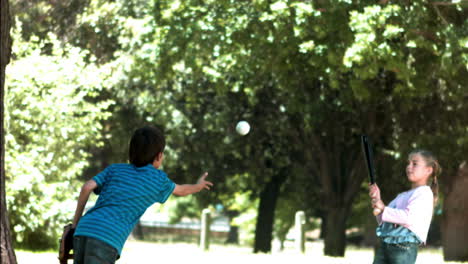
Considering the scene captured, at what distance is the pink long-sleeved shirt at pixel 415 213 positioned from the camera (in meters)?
6.36

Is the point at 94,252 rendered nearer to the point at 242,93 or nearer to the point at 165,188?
the point at 165,188

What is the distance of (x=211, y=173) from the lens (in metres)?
28.4

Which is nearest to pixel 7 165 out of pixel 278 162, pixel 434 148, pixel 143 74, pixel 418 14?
pixel 143 74

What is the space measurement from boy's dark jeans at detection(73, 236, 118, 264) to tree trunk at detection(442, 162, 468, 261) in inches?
759

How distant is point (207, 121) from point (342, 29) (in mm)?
10126

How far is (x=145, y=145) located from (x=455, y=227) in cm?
2006

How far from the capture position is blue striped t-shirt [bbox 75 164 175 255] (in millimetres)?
5164

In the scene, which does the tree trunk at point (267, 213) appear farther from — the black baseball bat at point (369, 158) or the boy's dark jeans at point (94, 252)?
the boy's dark jeans at point (94, 252)

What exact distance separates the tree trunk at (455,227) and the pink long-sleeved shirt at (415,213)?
17354 mm

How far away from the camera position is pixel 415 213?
638cm

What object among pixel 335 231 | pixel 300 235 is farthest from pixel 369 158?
pixel 335 231

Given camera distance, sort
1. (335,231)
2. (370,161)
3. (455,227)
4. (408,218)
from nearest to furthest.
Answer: (408,218) → (370,161) → (455,227) → (335,231)

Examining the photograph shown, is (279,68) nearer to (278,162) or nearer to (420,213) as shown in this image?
(278,162)

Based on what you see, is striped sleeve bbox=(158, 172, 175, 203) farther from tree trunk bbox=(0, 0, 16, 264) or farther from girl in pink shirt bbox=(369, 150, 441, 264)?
tree trunk bbox=(0, 0, 16, 264)
